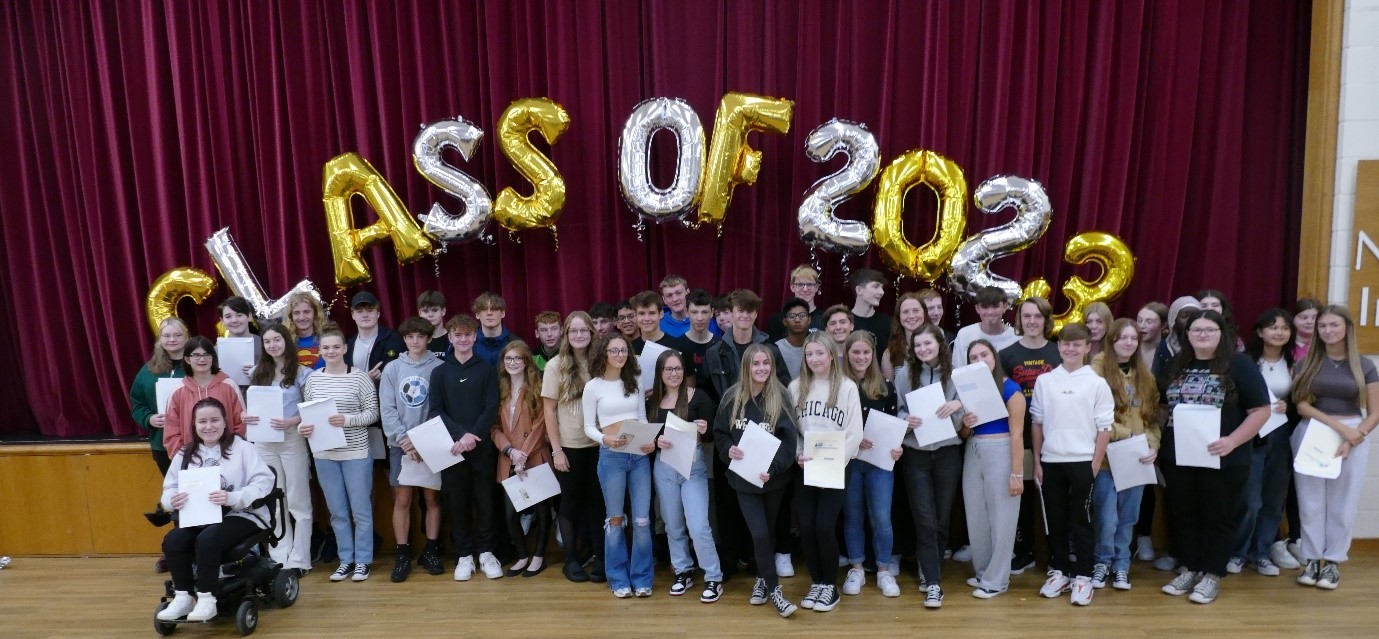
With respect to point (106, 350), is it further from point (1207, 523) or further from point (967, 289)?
point (1207, 523)

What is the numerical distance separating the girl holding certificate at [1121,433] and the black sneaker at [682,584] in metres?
1.87

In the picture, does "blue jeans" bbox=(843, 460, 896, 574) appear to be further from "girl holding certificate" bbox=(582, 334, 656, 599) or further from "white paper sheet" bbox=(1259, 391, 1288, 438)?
"white paper sheet" bbox=(1259, 391, 1288, 438)

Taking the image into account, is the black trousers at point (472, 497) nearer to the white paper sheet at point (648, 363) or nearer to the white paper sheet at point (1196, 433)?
the white paper sheet at point (648, 363)

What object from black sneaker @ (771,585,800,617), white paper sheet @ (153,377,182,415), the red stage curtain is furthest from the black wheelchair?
black sneaker @ (771,585,800,617)

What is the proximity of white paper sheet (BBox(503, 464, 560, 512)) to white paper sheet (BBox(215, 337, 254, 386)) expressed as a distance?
5.27 ft

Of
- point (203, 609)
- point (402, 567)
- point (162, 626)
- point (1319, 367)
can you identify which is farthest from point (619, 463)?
point (1319, 367)

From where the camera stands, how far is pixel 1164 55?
→ 16.7 ft

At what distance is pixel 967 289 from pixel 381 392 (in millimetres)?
3170

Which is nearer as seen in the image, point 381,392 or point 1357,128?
point 381,392

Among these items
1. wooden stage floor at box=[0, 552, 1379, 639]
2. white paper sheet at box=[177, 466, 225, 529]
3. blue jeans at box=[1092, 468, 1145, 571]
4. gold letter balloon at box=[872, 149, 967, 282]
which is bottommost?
wooden stage floor at box=[0, 552, 1379, 639]

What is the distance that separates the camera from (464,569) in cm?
438

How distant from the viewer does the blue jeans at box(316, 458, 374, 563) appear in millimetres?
4336

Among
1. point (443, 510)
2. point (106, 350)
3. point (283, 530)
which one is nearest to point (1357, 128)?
point (443, 510)

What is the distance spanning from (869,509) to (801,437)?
549mm
